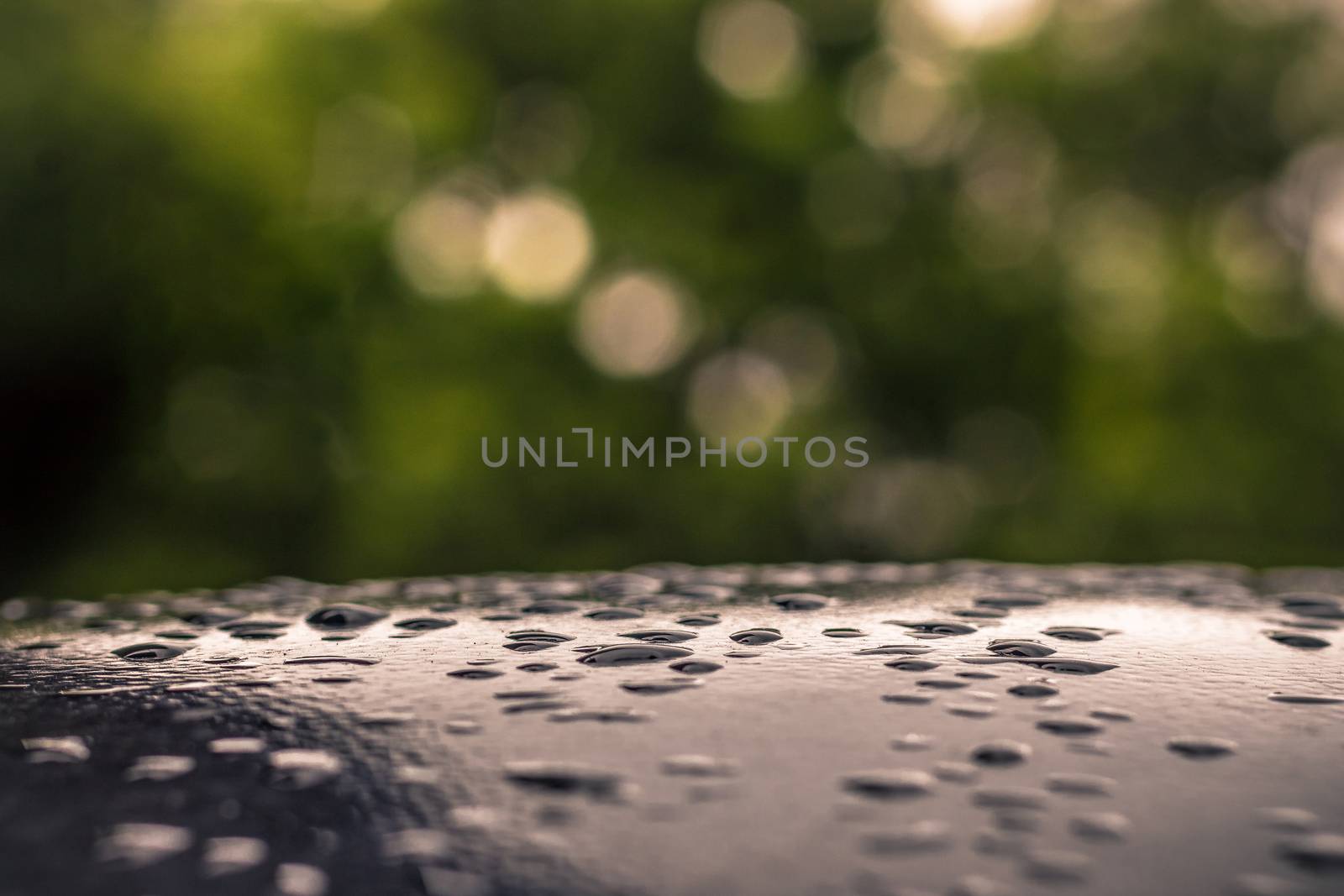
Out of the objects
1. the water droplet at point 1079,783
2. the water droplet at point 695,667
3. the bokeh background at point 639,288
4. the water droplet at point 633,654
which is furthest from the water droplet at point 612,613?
the bokeh background at point 639,288

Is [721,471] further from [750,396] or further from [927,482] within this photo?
[927,482]

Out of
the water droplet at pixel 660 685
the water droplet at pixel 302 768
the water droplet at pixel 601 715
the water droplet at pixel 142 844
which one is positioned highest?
the water droplet at pixel 660 685

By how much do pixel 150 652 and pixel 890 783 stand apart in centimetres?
107

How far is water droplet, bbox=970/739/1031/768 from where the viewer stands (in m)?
1.00

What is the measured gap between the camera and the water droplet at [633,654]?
4.60 ft

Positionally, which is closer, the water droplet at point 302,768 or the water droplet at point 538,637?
the water droplet at point 302,768

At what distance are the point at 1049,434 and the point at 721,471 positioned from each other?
4.34 m

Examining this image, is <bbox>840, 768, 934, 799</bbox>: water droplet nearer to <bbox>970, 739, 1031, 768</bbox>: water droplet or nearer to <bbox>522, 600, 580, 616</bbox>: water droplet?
<bbox>970, 739, 1031, 768</bbox>: water droplet

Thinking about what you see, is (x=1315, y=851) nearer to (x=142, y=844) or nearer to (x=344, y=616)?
(x=142, y=844)

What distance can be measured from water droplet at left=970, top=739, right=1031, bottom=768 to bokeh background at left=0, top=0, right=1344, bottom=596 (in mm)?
12461

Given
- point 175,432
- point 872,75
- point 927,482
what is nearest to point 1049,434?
point 927,482

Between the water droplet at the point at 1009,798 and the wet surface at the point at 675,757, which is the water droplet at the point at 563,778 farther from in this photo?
the water droplet at the point at 1009,798

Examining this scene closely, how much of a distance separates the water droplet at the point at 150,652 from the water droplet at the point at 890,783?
38.0 inches

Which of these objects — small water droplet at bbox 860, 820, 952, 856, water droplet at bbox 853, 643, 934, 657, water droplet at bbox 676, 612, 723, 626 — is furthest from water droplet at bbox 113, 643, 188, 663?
small water droplet at bbox 860, 820, 952, 856
